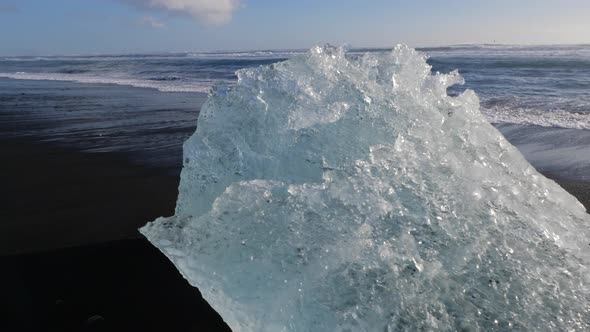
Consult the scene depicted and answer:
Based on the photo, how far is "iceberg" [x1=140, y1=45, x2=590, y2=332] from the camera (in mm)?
1717

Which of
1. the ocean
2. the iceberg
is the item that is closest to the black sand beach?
the iceberg

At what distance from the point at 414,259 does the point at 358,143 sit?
0.87 metres

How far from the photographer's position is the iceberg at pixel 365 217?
67.6 inches


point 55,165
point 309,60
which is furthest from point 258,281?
point 55,165

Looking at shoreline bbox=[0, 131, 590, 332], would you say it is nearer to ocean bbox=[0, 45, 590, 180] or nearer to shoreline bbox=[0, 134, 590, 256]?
shoreline bbox=[0, 134, 590, 256]

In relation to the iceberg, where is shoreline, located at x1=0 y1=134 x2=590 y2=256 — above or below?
below

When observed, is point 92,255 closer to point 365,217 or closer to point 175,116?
point 365,217

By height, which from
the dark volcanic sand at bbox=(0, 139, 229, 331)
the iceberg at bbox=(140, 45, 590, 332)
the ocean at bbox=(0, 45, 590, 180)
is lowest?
the dark volcanic sand at bbox=(0, 139, 229, 331)

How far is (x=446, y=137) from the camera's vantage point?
2.60 metres

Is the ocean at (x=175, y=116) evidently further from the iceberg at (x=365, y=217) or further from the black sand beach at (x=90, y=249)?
the black sand beach at (x=90, y=249)

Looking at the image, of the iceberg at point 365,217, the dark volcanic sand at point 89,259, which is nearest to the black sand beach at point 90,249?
the dark volcanic sand at point 89,259

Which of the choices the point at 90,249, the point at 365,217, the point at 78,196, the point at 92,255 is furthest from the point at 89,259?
the point at 365,217

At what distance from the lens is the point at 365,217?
1.99 m

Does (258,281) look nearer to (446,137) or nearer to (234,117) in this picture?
(234,117)
